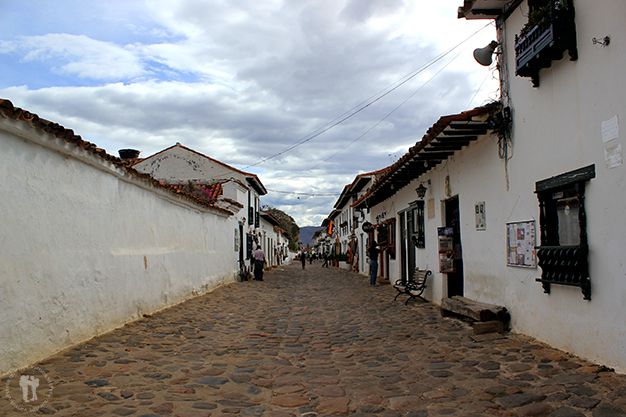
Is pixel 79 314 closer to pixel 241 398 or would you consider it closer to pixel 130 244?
pixel 130 244

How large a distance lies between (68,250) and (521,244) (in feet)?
19.1

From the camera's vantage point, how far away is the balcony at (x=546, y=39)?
15.6 feet

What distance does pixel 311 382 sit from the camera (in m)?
4.62

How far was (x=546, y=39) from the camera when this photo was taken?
4.89 metres

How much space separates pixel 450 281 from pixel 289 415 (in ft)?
22.1

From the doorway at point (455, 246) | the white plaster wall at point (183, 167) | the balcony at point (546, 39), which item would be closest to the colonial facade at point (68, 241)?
the balcony at point (546, 39)

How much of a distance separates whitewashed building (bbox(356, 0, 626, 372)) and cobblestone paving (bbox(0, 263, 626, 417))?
0.60 metres

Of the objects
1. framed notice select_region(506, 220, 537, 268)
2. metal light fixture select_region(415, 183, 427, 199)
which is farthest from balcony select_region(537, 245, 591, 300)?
metal light fixture select_region(415, 183, 427, 199)

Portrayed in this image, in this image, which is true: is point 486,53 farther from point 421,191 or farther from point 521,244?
point 421,191

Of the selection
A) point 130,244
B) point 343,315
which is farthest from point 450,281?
point 130,244

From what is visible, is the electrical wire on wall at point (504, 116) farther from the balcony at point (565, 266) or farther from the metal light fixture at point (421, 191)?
the metal light fixture at point (421, 191)

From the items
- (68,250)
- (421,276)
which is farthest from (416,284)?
(68,250)

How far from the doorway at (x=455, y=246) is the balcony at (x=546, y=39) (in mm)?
4268

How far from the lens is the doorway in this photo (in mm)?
9477
